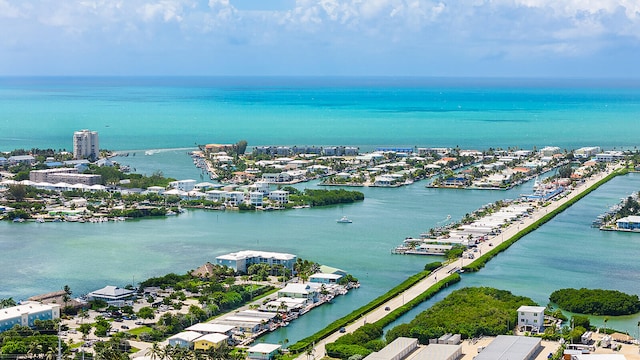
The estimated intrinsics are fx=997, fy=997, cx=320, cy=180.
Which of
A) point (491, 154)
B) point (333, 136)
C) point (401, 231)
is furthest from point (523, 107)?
point (401, 231)

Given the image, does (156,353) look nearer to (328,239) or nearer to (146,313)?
(146,313)

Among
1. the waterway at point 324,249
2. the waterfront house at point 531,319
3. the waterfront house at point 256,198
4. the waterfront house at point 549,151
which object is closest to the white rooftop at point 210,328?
the waterway at point 324,249

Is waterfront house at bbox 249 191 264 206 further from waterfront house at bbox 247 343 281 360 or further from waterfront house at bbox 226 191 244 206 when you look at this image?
waterfront house at bbox 247 343 281 360

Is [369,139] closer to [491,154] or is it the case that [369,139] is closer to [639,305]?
[491,154]

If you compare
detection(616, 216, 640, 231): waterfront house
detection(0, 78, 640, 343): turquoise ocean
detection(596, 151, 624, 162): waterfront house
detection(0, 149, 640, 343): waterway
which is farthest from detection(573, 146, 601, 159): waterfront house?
detection(616, 216, 640, 231): waterfront house

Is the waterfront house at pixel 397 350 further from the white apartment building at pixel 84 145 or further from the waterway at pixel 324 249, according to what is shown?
the white apartment building at pixel 84 145

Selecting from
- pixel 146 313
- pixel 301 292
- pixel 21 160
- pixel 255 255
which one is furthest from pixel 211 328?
pixel 21 160

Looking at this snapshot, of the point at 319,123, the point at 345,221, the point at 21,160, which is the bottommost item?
the point at 345,221
